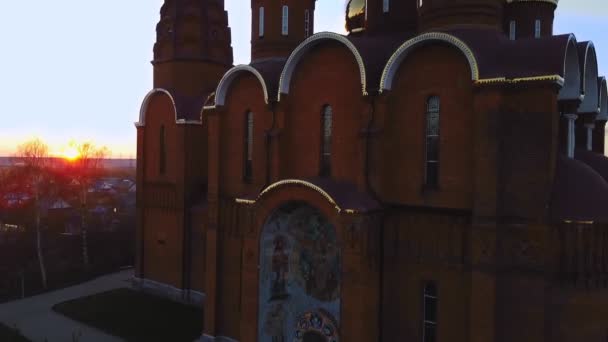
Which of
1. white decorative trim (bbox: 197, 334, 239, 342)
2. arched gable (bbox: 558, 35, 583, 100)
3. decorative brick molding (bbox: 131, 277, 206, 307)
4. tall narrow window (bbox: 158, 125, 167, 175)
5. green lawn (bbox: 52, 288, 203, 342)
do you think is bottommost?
green lawn (bbox: 52, 288, 203, 342)

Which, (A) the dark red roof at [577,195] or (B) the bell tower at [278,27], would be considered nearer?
(A) the dark red roof at [577,195]

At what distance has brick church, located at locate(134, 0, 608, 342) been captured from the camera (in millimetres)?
9258

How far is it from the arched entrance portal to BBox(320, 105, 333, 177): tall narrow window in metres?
1.14

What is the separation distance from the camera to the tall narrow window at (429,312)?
1035 centimetres

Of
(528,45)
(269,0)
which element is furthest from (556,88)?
(269,0)

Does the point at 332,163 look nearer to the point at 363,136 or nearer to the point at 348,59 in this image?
the point at 363,136

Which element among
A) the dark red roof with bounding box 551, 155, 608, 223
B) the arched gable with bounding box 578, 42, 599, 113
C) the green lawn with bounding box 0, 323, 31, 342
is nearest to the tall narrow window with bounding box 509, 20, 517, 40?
the arched gable with bounding box 578, 42, 599, 113

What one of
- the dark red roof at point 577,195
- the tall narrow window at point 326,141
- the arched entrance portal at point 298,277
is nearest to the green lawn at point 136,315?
the arched entrance portal at point 298,277

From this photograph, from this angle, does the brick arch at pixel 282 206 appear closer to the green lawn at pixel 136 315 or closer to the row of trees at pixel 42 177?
the green lawn at pixel 136 315

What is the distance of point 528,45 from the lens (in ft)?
33.1

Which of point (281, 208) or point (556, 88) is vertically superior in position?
point (556, 88)

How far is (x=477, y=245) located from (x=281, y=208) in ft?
15.7

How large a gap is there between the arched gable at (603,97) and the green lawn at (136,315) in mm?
15523

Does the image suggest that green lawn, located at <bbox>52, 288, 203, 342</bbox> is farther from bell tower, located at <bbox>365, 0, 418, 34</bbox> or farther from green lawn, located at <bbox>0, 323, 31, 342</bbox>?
bell tower, located at <bbox>365, 0, 418, 34</bbox>
